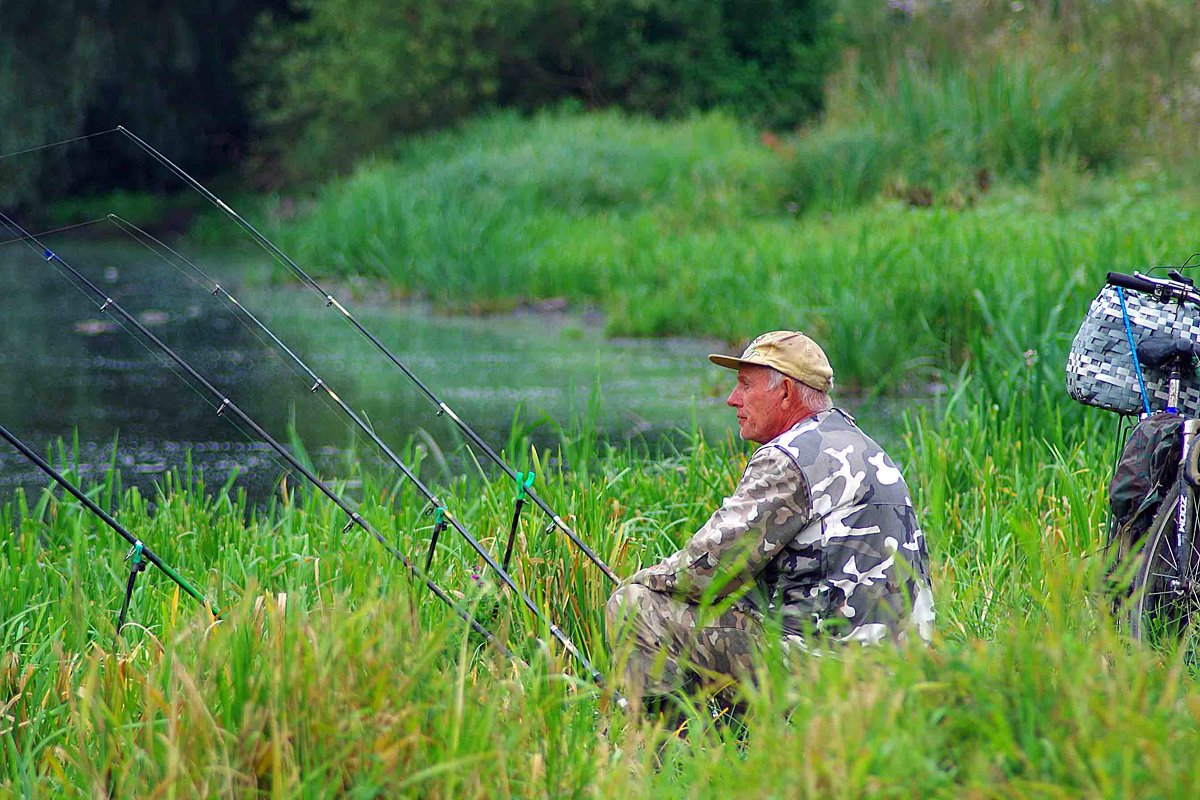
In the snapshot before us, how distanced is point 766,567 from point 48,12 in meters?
15.8

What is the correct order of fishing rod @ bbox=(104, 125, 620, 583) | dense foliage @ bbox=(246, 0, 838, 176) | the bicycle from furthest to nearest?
dense foliage @ bbox=(246, 0, 838, 176) < fishing rod @ bbox=(104, 125, 620, 583) < the bicycle

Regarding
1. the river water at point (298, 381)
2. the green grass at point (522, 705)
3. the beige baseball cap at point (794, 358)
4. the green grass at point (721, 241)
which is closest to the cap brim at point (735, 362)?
the beige baseball cap at point (794, 358)

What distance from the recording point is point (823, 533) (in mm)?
3119

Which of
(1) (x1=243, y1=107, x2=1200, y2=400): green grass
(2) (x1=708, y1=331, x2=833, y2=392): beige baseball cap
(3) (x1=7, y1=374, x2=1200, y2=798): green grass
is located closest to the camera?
(3) (x1=7, y1=374, x2=1200, y2=798): green grass

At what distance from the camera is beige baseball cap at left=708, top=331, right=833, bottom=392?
321 centimetres

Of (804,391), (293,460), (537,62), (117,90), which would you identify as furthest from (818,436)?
(117,90)

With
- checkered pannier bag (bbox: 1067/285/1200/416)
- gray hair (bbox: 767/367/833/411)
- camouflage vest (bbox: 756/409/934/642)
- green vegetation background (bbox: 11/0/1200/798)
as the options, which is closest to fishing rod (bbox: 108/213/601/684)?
green vegetation background (bbox: 11/0/1200/798)

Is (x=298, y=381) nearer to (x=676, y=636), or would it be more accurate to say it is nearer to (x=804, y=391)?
(x=676, y=636)

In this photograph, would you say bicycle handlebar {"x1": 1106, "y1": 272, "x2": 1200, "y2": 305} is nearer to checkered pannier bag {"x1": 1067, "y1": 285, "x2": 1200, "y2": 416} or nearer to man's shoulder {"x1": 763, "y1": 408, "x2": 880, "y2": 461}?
checkered pannier bag {"x1": 1067, "y1": 285, "x2": 1200, "y2": 416}

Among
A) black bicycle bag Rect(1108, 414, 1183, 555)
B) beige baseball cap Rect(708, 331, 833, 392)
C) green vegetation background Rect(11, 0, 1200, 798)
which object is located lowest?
green vegetation background Rect(11, 0, 1200, 798)

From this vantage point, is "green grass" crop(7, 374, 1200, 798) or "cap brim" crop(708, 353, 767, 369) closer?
"green grass" crop(7, 374, 1200, 798)

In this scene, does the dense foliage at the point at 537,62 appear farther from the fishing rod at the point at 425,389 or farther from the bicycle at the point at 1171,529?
the bicycle at the point at 1171,529

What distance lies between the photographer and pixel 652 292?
10.5 metres

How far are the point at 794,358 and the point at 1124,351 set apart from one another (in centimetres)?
69
